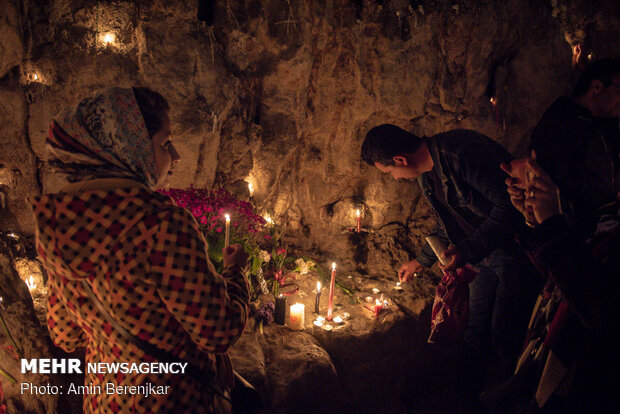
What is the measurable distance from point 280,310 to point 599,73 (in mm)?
3191

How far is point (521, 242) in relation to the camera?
2.64 meters

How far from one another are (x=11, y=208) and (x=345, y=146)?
3632 mm

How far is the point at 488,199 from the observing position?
8.57ft

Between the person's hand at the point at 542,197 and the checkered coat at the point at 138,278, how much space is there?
1217 mm

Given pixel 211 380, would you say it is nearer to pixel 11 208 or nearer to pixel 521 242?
pixel 521 242

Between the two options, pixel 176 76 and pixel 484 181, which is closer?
pixel 484 181

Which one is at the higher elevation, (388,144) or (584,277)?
(388,144)

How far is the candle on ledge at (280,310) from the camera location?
343 centimetres

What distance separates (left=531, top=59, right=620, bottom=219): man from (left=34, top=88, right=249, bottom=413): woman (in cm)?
207

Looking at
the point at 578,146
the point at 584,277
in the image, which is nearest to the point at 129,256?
the point at 584,277

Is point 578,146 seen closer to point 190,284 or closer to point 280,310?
point 190,284

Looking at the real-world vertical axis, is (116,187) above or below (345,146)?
below

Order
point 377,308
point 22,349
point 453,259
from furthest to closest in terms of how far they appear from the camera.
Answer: point 377,308 < point 453,259 < point 22,349

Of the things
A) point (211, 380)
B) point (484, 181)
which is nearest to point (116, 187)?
point (211, 380)
